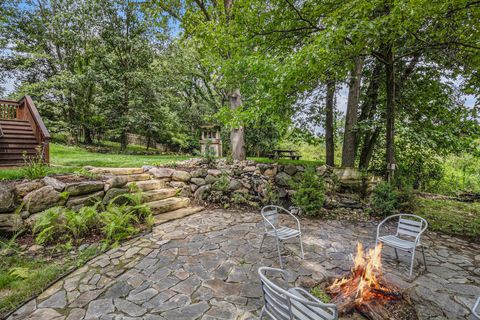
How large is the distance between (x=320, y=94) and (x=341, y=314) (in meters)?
5.49

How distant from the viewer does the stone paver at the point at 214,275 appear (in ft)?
6.91

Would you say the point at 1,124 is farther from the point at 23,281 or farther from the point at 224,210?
the point at 224,210

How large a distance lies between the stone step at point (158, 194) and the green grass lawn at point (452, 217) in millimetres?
5638

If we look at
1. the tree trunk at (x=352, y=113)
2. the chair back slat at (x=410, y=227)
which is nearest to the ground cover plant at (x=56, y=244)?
the chair back slat at (x=410, y=227)

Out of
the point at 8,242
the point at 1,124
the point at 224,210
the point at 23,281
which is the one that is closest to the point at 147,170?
the point at 224,210

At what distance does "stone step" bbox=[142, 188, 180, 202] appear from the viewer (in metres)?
4.85

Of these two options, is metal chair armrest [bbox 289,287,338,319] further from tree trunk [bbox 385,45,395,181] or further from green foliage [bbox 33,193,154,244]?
tree trunk [bbox 385,45,395,181]

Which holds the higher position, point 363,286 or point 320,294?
point 363,286

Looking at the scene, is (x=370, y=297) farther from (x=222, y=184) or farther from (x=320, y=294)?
(x=222, y=184)

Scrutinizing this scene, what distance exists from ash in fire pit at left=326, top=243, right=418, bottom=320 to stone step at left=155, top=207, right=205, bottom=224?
10.8 ft

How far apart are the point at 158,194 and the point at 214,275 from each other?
295 cm

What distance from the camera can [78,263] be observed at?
2824mm

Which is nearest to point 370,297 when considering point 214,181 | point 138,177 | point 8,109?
point 214,181

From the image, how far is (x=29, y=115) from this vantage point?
19.4 ft
